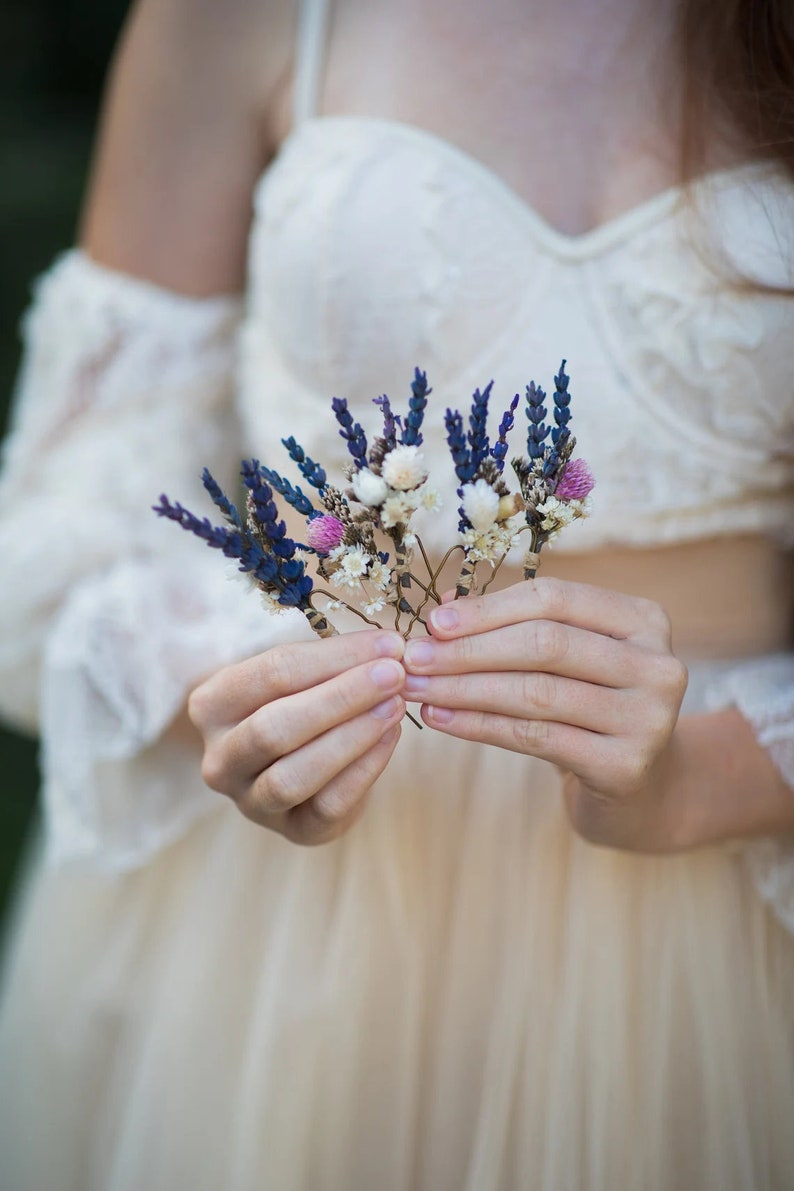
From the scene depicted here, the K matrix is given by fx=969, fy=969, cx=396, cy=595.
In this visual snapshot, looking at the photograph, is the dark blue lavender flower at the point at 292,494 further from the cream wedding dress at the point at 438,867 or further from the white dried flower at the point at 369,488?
the cream wedding dress at the point at 438,867

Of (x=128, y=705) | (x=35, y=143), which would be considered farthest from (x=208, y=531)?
(x=35, y=143)

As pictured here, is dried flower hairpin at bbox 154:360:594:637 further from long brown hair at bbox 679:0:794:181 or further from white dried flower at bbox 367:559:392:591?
long brown hair at bbox 679:0:794:181

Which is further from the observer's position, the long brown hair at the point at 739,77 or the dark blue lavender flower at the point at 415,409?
the long brown hair at the point at 739,77

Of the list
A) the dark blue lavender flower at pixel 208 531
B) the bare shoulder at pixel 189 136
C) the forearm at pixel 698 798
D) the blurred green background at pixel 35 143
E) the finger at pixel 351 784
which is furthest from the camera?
the blurred green background at pixel 35 143

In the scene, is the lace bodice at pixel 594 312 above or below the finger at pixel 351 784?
above

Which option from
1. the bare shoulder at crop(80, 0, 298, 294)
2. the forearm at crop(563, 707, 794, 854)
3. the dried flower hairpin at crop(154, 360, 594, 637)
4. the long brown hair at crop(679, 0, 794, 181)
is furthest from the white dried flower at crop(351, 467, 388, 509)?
the bare shoulder at crop(80, 0, 298, 294)

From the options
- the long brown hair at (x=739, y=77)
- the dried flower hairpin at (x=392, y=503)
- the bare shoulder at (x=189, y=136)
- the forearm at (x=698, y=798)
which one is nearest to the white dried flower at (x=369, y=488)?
the dried flower hairpin at (x=392, y=503)
